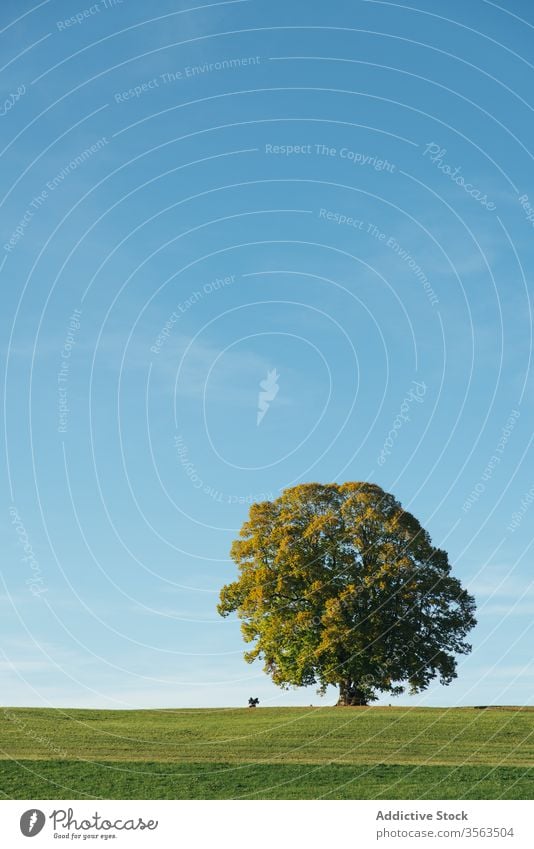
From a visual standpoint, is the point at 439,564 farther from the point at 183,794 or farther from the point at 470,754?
the point at 183,794

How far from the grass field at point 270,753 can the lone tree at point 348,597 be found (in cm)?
230

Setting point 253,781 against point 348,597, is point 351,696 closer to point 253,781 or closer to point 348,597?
point 348,597

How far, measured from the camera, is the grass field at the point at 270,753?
31.6 meters
